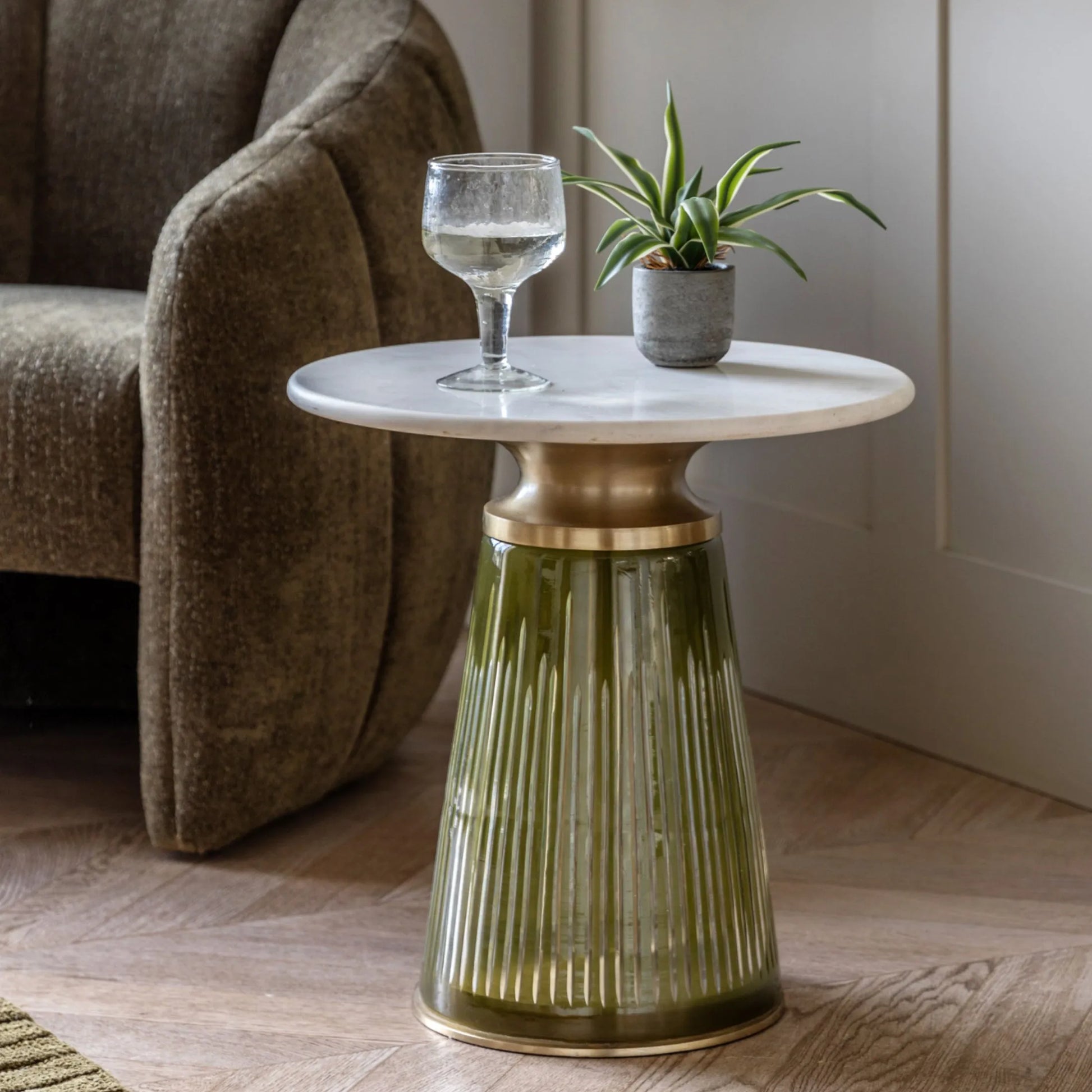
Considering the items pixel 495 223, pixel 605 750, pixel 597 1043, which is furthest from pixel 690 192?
pixel 597 1043

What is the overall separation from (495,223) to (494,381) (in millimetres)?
100

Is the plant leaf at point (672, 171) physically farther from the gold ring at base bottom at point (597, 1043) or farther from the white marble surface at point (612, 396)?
the gold ring at base bottom at point (597, 1043)

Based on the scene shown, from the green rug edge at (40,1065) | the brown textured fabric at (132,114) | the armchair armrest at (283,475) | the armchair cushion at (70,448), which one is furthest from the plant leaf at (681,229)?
the brown textured fabric at (132,114)

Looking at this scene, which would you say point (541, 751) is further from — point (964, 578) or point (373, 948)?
point (964, 578)

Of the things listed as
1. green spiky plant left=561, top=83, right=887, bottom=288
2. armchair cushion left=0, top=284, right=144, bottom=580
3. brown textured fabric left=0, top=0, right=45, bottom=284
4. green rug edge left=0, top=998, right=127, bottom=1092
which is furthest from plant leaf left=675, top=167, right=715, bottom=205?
brown textured fabric left=0, top=0, right=45, bottom=284

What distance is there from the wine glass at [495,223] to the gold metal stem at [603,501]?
2.2 inches

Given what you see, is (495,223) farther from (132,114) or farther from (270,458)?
(132,114)

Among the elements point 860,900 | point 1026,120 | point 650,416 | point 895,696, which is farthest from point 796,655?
point 650,416

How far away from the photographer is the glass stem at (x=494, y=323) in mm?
1073

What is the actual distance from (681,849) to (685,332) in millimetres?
342

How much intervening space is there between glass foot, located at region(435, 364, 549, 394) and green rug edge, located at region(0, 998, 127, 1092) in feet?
1.63

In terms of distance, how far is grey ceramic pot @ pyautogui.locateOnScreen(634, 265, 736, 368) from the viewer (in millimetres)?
1078

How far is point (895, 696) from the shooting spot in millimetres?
1694

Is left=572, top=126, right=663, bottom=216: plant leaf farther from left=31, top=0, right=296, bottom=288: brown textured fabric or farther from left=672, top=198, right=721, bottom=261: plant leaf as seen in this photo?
left=31, top=0, right=296, bottom=288: brown textured fabric
